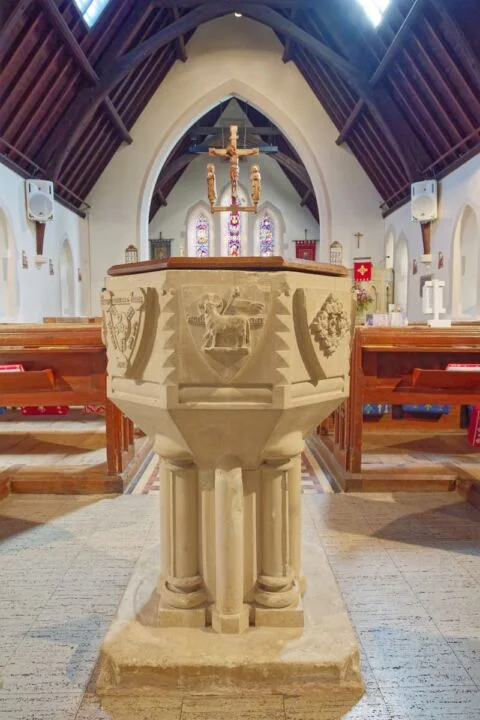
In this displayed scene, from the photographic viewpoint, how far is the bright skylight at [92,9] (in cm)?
851

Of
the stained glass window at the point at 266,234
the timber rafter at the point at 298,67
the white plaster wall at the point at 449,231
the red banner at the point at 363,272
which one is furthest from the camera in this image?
the stained glass window at the point at 266,234

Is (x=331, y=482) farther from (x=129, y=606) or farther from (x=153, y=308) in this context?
(x=153, y=308)

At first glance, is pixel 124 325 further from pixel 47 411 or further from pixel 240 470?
pixel 47 411

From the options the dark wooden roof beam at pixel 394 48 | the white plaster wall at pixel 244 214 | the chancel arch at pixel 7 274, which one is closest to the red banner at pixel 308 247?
the white plaster wall at pixel 244 214

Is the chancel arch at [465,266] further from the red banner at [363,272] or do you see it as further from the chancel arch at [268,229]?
the chancel arch at [268,229]

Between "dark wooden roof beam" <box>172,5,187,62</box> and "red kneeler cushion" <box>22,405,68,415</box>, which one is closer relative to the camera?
"red kneeler cushion" <box>22,405,68,415</box>

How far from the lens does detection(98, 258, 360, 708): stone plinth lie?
1572 mm

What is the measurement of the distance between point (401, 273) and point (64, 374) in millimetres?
10095

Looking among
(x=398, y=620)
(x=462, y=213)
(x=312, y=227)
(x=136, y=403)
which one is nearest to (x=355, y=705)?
(x=398, y=620)

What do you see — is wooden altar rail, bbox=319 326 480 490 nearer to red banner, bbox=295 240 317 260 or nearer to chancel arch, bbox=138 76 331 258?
chancel arch, bbox=138 76 331 258

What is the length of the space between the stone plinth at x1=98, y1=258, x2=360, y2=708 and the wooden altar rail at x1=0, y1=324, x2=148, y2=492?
1724 millimetres

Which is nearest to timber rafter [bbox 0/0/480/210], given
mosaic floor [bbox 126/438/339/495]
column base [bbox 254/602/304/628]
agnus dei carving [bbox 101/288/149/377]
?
mosaic floor [bbox 126/438/339/495]

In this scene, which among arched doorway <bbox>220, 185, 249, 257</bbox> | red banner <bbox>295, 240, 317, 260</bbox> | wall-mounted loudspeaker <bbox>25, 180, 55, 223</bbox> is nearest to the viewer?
wall-mounted loudspeaker <bbox>25, 180, 55, 223</bbox>

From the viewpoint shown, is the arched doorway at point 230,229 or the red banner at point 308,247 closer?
the arched doorway at point 230,229
